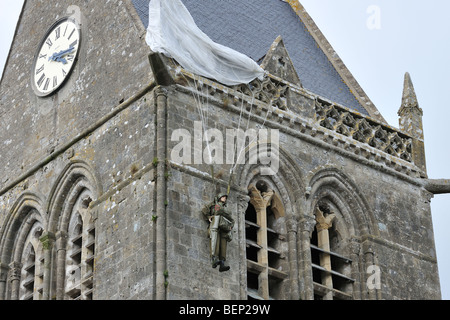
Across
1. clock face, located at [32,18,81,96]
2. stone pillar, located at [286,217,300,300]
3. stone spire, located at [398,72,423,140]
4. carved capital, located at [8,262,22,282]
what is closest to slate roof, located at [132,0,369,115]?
stone spire, located at [398,72,423,140]

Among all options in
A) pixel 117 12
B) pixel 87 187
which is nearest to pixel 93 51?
pixel 117 12

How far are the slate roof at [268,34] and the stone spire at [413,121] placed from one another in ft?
2.70

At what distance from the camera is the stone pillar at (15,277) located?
33.6 metres

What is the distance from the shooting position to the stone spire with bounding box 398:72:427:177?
35688 mm

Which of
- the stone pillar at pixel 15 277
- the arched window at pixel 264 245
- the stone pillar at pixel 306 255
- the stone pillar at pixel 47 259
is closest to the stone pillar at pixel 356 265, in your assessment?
the stone pillar at pixel 306 255

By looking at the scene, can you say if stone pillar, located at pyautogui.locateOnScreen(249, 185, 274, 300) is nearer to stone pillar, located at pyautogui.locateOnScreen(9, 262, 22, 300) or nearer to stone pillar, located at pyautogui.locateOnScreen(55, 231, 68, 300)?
stone pillar, located at pyautogui.locateOnScreen(55, 231, 68, 300)

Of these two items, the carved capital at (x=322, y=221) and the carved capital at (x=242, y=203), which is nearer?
the carved capital at (x=242, y=203)

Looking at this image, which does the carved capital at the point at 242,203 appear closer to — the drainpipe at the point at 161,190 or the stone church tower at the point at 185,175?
the stone church tower at the point at 185,175

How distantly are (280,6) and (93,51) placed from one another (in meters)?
6.35

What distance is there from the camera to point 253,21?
3684 centimetres

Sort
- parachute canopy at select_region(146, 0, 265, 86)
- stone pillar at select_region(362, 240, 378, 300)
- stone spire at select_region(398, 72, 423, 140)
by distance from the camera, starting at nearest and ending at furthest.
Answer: parachute canopy at select_region(146, 0, 265, 86) < stone pillar at select_region(362, 240, 378, 300) < stone spire at select_region(398, 72, 423, 140)

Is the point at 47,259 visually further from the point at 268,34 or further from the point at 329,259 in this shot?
the point at 268,34

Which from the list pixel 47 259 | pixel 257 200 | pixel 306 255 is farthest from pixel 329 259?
pixel 47 259

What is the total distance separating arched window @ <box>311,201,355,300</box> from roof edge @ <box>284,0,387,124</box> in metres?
3.53
